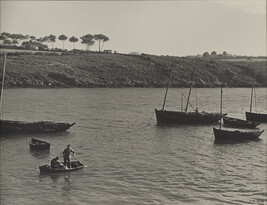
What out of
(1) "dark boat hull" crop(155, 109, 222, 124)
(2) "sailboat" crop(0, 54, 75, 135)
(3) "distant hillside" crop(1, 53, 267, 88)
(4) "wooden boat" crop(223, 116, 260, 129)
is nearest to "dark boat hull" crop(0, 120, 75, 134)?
(2) "sailboat" crop(0, 54, 75, 135)

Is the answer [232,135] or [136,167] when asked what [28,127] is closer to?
[136,167]

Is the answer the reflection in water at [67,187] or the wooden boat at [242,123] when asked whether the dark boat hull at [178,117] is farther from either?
the reflection in water at [67,187]

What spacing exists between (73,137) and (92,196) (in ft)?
73.9

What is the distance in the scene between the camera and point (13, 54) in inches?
5940

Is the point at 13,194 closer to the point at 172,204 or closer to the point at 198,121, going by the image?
the point at 172,204

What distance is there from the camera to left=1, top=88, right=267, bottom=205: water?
A: 28.5 metres

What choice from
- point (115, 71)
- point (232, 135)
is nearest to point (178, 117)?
point (232, 135)

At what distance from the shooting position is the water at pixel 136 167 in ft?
93.4

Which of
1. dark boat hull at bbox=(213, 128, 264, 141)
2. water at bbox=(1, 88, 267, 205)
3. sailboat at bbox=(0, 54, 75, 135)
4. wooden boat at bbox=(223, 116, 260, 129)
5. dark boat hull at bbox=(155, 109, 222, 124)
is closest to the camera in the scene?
water at bbox=(1, 88, 267, 205)

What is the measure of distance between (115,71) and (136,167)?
11647 cm

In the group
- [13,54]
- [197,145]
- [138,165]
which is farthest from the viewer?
[13,54]

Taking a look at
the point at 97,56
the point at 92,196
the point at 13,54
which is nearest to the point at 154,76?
the point at 97,56

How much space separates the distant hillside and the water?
65.7m

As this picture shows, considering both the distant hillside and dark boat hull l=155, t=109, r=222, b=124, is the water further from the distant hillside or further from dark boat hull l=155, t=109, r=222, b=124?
the distant hillside
